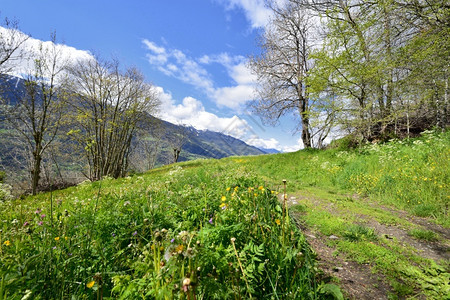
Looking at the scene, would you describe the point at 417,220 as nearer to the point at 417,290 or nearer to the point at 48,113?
the point at 417,290

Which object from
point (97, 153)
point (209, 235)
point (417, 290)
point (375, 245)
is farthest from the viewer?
point (97, 153)

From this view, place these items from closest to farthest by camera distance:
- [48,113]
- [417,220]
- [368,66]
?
1. [417,220]
2. [368,66]
3. [48,113]

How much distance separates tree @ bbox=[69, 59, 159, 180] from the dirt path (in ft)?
60.1

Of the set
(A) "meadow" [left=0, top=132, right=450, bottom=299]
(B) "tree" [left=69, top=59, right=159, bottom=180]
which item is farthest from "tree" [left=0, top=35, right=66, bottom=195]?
(A) "meadow" [left=0, top=132, right=450, bottom=299]

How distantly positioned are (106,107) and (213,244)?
845 inches

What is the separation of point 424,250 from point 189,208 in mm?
3840

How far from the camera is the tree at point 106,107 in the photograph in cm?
1780

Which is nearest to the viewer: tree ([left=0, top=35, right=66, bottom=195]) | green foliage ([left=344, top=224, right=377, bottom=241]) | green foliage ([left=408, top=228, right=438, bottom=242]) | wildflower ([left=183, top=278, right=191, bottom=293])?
wildflower ([left=183, top=278, right=191, bottom=293])

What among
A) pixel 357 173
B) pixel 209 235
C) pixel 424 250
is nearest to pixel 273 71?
pixel 357 173

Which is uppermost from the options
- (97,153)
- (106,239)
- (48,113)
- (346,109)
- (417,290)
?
(48,113)

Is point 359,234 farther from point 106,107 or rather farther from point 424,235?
point 106,107

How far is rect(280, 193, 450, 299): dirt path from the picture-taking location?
219 centimetres

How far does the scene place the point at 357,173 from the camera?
8047 millimetres

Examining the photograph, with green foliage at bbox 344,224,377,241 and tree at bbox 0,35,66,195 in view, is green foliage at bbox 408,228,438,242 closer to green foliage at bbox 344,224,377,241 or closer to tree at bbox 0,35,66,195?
green foliage at bbox 344,224,377,241
